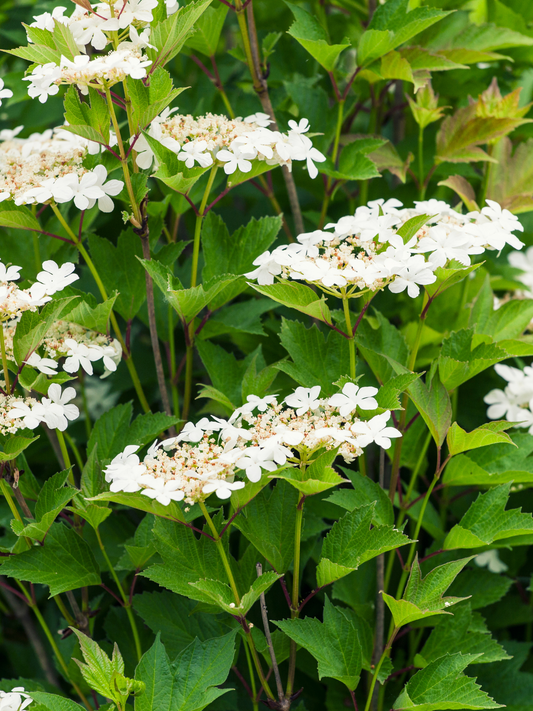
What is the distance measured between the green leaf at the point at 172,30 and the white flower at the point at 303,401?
0.33 m

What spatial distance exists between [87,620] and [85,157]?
515mm

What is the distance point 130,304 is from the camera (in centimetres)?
83

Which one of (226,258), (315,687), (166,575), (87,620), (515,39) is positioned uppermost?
(515,39)

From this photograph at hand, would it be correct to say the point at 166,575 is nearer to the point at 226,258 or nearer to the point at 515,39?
the point at 226,258

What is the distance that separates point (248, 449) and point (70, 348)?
25 centimetres

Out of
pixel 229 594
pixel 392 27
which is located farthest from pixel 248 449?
pixel 392 27

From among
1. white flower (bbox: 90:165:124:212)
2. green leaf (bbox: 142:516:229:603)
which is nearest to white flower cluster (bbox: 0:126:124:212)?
white flower (bbox: 90:165:124:212)

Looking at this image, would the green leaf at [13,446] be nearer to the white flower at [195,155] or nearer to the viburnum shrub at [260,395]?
the viburnum shrub at [260,395]

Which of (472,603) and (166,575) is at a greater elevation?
(166,575)

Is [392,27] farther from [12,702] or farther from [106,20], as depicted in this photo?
[12,702]

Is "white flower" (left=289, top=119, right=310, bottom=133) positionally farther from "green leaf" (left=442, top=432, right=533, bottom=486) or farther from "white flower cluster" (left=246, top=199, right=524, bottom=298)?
"green leaf" (left=442, top=432, right=533, bottom=486)

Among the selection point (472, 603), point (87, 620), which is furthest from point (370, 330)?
point (87, 620)

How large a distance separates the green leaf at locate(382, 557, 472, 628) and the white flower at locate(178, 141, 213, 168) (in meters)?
0.43

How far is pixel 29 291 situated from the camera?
0.62 meters
